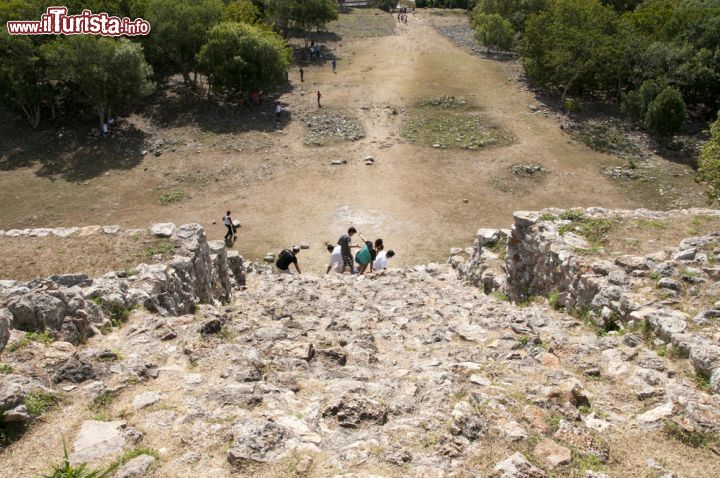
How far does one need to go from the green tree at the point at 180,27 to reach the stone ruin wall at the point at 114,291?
26149 mm

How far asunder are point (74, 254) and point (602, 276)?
14502 mm

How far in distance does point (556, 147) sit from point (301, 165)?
17.2 m

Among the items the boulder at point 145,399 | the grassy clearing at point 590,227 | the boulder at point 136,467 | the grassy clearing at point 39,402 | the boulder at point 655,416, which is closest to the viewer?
the boulder at point 136,467

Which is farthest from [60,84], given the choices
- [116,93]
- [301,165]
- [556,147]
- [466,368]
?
[466,368]

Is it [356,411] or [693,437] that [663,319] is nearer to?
[693,437]

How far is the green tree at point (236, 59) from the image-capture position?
122 feet

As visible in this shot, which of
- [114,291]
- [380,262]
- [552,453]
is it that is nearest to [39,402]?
[114,291]

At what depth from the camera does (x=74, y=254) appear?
1486 cm

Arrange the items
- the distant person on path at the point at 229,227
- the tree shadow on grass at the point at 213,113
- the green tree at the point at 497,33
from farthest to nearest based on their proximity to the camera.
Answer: the green tree at the point at 497,33 < the tree shadow on grass at the point at 213,113 < the distant person on path at the point at 229,227

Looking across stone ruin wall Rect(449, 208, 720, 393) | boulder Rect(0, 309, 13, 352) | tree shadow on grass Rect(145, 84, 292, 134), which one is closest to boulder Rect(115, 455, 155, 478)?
boulder Rect(0, 309, 13, 352)

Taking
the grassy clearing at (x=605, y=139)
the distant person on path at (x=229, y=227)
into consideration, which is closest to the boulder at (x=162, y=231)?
the distant person on path at (x=229, y=227)

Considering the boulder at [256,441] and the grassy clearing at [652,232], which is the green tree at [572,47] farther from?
the boulder at [256,441]

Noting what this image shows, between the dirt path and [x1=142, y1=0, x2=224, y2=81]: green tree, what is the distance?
26.3 feet

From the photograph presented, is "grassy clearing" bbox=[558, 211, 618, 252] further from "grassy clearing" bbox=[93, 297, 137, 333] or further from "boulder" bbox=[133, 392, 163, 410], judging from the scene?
"grassy clearing" bbox=[93, 297, 137, 333]
